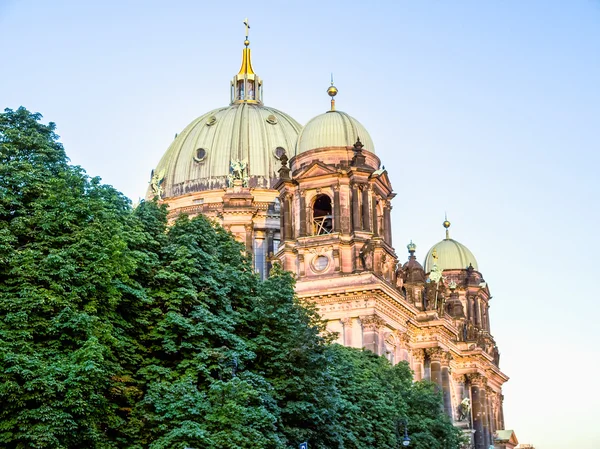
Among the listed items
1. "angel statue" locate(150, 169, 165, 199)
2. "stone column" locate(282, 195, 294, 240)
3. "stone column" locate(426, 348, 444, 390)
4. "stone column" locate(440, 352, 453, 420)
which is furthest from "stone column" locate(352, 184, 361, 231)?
"angel statue" locate(150, 169, 165, 199)

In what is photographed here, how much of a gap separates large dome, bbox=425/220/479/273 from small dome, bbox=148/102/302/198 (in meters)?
26.8

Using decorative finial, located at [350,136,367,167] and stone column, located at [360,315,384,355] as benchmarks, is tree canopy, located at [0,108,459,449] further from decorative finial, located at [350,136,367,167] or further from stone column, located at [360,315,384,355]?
decorative finial, located at [350,136,367,167]

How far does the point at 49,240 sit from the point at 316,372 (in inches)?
535

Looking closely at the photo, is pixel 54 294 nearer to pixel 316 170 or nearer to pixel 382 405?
pixel 382 405

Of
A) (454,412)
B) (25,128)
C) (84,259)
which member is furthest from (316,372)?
(454,412)

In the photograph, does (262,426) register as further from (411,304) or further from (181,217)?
(411,304)

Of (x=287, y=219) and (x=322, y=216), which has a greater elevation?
(x=322, y=216)

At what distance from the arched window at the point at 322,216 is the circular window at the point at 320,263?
2942 mm

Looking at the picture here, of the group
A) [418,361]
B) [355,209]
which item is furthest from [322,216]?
[418,361]

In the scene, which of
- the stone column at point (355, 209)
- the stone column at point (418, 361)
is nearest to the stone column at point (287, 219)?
the stone column at point (355, 209)

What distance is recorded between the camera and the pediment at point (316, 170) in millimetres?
69188

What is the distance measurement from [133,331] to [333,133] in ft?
121

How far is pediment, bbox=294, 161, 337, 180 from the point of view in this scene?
69188 mm

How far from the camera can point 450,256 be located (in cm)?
11050
